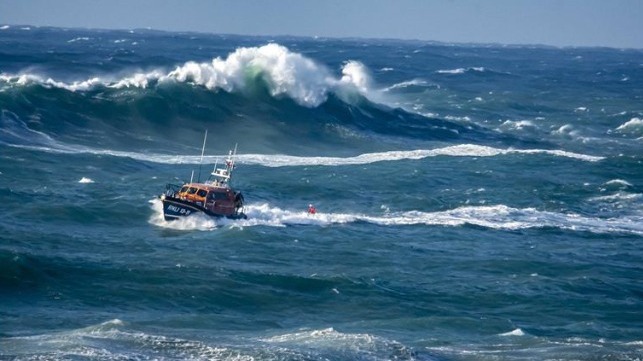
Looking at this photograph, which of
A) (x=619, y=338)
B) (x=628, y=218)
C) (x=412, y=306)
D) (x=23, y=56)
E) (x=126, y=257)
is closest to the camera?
(x=619, y=338)

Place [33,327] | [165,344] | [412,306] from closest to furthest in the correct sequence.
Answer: [165,344] < [33,327] < [412,306]

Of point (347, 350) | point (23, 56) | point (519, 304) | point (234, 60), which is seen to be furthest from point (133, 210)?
point (23, 56)

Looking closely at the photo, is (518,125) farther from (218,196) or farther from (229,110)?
(218,196)

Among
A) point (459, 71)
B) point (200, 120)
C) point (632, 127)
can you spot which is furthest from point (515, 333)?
point (459, 71)

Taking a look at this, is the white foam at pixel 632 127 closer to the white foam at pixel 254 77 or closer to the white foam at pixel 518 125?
the white foam at pixel 518 125

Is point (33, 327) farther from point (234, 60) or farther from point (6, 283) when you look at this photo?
point (234, 60)

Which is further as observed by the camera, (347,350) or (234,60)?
(234,60)

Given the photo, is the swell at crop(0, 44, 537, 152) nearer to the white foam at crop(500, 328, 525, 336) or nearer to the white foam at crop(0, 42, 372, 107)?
the white foam at crop(0, 42, 372, 107)
